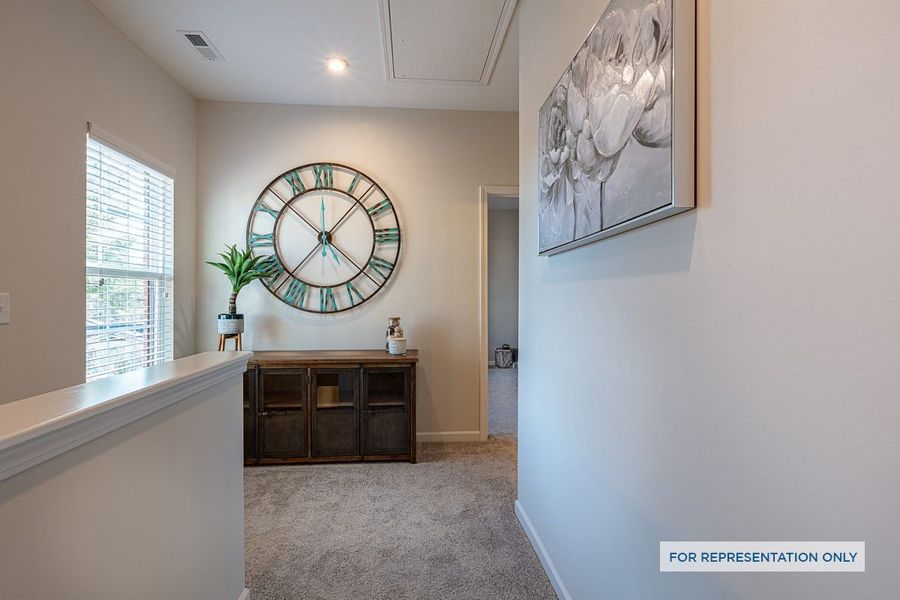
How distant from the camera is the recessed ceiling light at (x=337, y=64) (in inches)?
110

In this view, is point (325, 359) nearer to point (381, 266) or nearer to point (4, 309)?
point (381, 266)

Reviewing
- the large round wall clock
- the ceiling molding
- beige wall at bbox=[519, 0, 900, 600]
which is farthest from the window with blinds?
beige wall at bbox=[519, 0, 900, 600]

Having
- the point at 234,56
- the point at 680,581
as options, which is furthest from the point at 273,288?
the point at 680,581

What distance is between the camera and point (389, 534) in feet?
7.13

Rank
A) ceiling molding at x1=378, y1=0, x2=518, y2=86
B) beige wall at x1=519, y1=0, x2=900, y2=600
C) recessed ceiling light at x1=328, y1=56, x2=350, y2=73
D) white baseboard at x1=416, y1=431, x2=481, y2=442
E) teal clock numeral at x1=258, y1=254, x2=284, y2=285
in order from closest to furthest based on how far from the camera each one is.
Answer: beige wall at x1=519, y1=0, x2=900, y2=600 → ceiling molding at x1=378, y1=0, x2=518, y2=86 → recessed ceiling light at x1=328, y1=56, x2=350, y2=73 → teal clock numeral at x1=258, y1=254, x2=284, y2=285 → white baseboard at x1=416, y1=431, x2=481, y2=442

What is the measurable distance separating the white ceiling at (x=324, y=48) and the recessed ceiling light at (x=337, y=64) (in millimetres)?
39

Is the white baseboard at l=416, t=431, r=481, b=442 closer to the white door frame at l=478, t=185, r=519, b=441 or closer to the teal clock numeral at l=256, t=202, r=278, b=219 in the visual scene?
the white door frame at l=478, t=185, r=519, b=441

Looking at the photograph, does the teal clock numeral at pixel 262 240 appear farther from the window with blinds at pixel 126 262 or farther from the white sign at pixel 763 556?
the white sign at pixel 763 556

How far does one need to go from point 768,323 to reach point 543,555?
1580 mm

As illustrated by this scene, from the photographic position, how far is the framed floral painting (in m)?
0.91

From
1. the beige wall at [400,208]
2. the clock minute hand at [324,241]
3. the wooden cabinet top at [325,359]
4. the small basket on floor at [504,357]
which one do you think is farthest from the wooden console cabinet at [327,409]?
the small basket on floor at [504,357]

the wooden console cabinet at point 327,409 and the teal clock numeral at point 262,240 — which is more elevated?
the teal clock numeral at point 262,240

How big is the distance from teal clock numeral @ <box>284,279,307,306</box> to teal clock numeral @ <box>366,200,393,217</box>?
0.77 meters

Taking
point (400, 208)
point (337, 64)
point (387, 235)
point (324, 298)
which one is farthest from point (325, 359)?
point (337, 64)
